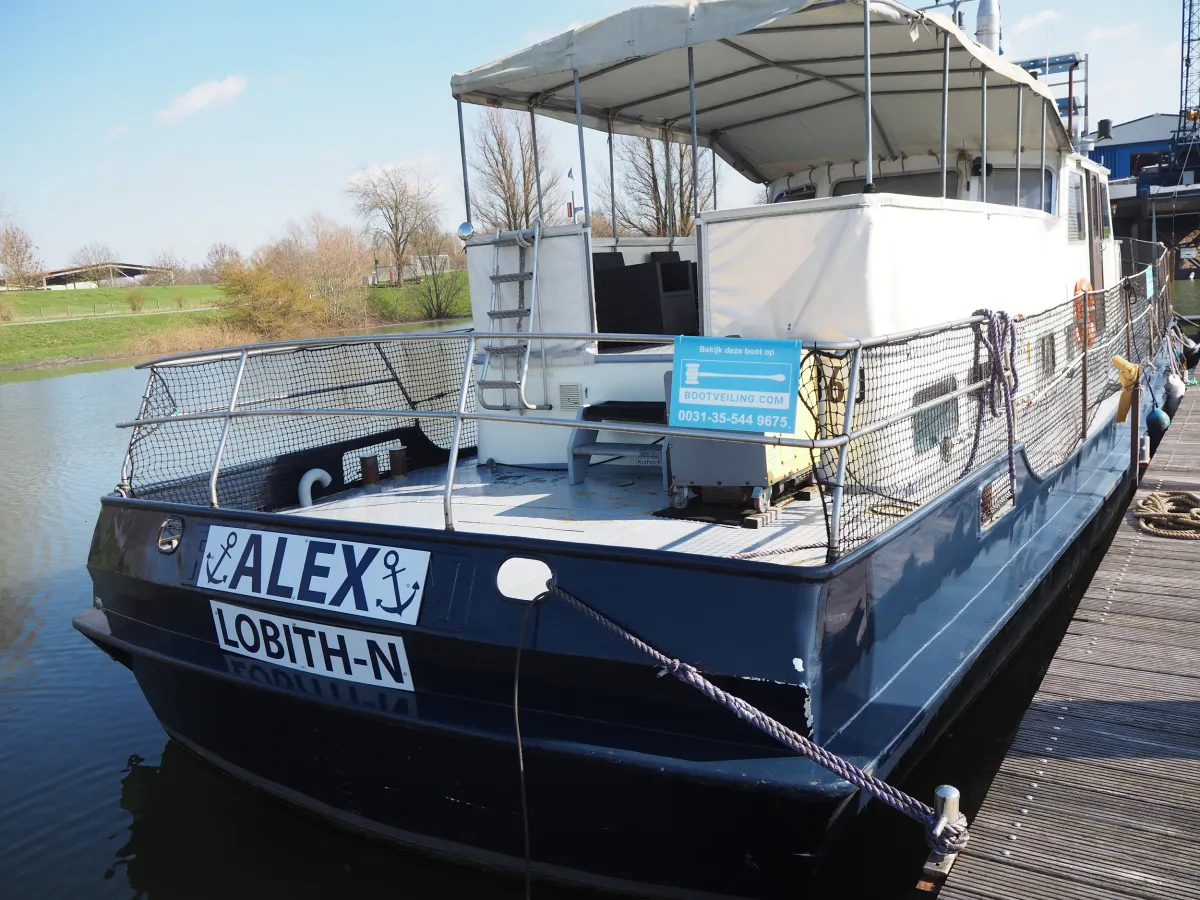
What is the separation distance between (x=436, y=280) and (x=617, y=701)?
37.8 metres

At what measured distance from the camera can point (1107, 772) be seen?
3697 millimetres

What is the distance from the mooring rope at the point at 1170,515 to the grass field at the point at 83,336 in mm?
32831

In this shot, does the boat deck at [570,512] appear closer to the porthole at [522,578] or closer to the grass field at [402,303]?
the porthole at [522,578]

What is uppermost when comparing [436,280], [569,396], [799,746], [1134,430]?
[436,280]

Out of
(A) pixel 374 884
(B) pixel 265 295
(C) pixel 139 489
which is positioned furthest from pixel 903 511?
(B) pixel 265 295

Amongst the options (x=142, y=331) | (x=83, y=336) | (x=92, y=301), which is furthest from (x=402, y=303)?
(x=92, y=301)

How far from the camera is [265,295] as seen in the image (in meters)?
36.2

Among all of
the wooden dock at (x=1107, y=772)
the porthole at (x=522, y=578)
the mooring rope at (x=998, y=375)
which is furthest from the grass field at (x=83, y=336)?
the wooden dock at (x=1107, y=772)

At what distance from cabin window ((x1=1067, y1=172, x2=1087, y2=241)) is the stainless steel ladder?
16.0 feet

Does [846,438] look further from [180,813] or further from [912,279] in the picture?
[180,813]

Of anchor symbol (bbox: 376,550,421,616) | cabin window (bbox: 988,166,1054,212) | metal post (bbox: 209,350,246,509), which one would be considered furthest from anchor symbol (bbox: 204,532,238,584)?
cabin window (bbox: 988,166,1054,212)

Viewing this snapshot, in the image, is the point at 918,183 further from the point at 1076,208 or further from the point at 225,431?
the point at 225,431

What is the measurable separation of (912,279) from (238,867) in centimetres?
430

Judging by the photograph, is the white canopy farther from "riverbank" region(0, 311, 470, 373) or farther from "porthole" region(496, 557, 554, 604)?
"riverbank" region(0, 311, 470, 373)
